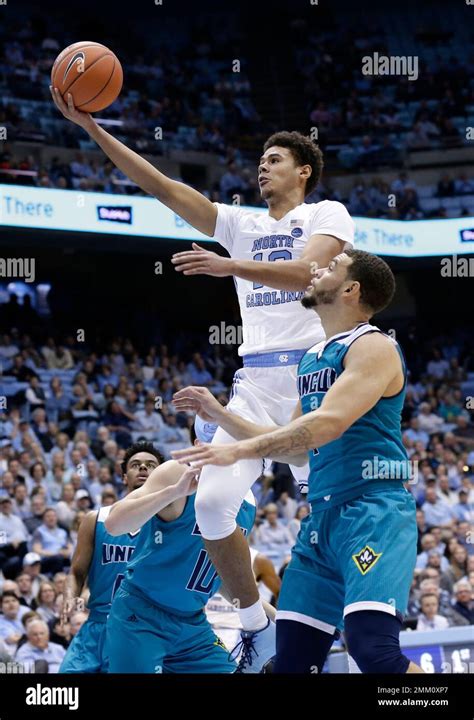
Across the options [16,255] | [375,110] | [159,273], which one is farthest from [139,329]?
[375,110]

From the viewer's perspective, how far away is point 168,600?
5562 millimetres

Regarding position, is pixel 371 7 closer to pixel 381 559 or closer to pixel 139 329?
pixel 139 329

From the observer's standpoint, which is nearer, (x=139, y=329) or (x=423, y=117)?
(x=139, y=329)

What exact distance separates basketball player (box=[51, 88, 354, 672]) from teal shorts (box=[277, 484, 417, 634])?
662 millimetres

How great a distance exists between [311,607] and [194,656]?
1.42m

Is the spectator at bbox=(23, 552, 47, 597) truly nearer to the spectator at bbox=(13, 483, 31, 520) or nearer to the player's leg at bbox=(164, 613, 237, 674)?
the spectator at bbox=(13, 483, 31, 520)

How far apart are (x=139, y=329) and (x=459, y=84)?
7.76 m

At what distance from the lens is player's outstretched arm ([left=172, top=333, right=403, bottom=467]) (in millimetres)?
3918

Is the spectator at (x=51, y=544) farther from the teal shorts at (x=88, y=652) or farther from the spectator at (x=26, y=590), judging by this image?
the teal shorts at (x=88, y=652)

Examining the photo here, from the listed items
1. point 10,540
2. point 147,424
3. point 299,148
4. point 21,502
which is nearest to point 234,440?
point 299,148

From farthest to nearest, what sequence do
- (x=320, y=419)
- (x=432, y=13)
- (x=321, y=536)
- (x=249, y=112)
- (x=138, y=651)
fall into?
(x=432, y=13) < (x=249, y=112) < (x=138, y=651) < (x=321, y=536) < (x=320, y=419)

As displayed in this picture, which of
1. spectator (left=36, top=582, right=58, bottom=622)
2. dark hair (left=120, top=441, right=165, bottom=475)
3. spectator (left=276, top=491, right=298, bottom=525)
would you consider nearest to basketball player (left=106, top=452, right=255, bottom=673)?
dark hair (left=120, top=441, right=165, bottom=475)

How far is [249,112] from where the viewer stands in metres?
20.4

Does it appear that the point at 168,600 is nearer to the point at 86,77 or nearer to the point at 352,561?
the point at 352,561
